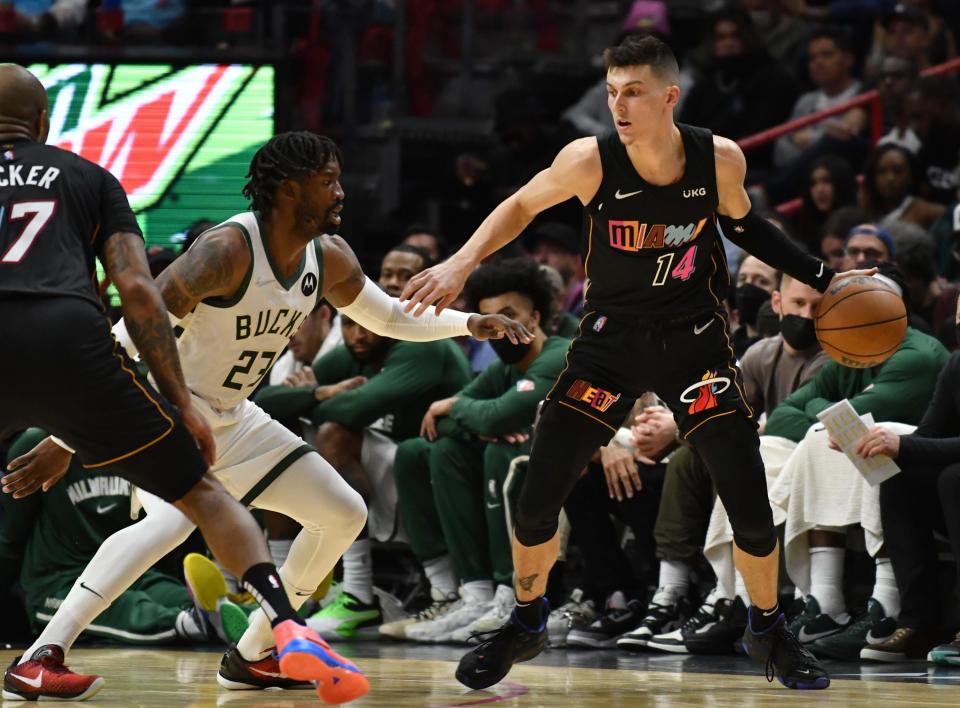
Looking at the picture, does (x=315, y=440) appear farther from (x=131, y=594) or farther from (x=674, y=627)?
(x=674, y=627)

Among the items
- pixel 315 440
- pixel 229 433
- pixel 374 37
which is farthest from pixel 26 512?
pixel 374 37

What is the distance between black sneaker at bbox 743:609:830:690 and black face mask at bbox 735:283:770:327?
2.58 m

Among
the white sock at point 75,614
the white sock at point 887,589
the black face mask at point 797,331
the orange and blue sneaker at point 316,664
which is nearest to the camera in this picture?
the orange and blue sneaker at point 316,664

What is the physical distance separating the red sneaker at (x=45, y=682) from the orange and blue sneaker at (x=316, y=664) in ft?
3.33

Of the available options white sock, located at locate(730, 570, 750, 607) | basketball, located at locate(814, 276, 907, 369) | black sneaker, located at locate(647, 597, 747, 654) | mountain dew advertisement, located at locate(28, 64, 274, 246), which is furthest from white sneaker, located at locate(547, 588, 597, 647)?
mountain dew advertisement, located at locate(28, 64, 274, 246)

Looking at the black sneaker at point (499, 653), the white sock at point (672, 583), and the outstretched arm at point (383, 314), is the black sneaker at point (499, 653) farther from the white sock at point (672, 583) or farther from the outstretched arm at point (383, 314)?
the white sock at point (672, 583)

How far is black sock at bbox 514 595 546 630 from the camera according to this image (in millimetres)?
5203

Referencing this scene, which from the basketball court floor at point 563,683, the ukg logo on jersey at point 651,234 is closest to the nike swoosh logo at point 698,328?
the ukg logo on jersey at point 651,234

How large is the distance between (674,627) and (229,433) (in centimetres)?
246

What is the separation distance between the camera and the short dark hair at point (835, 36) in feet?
36.3

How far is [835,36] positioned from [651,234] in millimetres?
6859

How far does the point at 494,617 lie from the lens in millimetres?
6805

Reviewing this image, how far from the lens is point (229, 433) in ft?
16.7

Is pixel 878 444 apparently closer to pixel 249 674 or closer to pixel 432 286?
pixel 432 286
